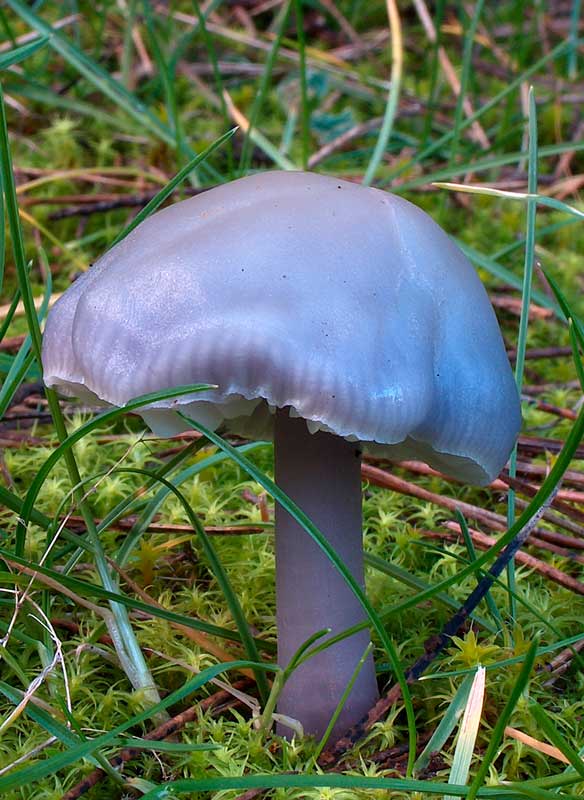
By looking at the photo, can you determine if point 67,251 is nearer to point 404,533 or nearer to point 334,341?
point 404,533

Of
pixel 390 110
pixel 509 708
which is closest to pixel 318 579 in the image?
pixel 509 708

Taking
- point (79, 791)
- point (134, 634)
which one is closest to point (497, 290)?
point (134, 634)

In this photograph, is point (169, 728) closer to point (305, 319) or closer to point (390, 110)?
point (305, 319)

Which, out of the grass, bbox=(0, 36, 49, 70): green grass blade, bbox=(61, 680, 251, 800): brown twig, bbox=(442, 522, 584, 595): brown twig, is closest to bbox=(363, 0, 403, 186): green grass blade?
the grass

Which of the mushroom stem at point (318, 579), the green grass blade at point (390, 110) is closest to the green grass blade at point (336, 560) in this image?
the mushroom stem at point (318, 579)

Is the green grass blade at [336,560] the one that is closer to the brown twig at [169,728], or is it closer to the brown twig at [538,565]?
the brown twig at [169,728]

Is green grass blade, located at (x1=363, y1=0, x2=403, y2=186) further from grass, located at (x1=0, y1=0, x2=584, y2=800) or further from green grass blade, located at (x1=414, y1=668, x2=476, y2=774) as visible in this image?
green grass blade, located at (x1=414, y1=668, x2=476, y2=774)
